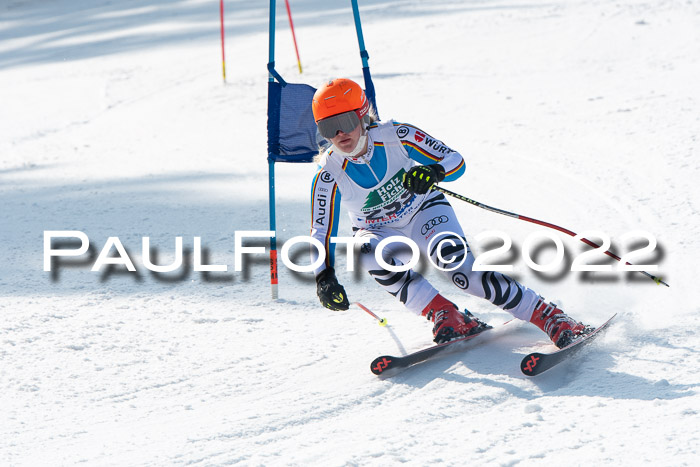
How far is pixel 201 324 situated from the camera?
15.7 feet

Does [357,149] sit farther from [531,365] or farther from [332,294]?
[531,365]

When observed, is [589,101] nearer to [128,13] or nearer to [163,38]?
[163,38]

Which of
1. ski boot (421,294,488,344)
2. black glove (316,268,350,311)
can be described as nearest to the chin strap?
black glove (316,268,350,311)

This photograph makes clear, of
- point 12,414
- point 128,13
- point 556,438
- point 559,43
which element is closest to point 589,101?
point 559,43

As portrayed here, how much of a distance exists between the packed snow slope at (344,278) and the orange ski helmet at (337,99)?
51.3 inches

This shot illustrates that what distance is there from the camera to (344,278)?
546 centimetres

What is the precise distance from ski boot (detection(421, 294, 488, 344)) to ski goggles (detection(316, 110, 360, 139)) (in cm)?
102

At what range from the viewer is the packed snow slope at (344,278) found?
3287 mm

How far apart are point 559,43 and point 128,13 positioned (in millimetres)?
12812

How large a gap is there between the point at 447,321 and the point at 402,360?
38 cm

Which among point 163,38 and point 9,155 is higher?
point 163,38

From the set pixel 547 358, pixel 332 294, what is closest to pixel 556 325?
pixel 547 358

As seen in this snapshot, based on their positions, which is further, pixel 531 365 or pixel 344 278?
pixel 344 278

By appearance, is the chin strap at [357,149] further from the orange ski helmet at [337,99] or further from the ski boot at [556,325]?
the ski boot at [556,325]
